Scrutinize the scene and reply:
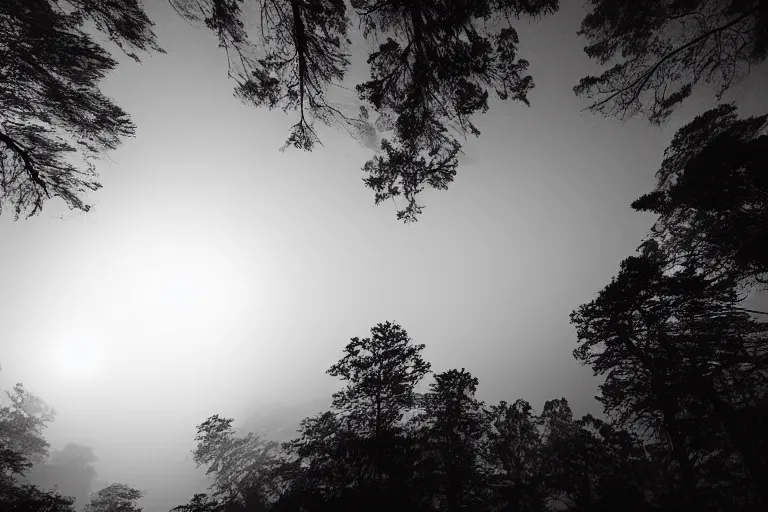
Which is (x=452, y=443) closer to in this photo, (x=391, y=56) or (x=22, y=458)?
(x=391, y=56)

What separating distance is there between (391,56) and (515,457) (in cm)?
2155

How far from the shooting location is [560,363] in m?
84.8

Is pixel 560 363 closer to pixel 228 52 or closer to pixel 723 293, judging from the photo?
pixel 723 293

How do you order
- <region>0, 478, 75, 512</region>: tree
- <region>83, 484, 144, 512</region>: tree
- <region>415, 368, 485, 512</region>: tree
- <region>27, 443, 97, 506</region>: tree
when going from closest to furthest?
<region>0, 478, 75, 512</region>: tree → <region>415, 368, 485, 512</region>: tree → <region>83, 484, 144, 512</region>: tree → <region>27, 443, 97, 506</region>: tree

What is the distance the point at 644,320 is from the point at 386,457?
12367 millimetres

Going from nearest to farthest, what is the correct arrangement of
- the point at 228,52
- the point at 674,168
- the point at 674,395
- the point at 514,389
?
the point at 228,52 → the point at 674,395 → the point at 674,168 → the point at 514,389

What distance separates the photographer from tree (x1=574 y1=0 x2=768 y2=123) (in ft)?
18.7

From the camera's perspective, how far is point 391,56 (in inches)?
266

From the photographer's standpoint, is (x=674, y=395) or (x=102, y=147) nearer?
(x=102, y=147)

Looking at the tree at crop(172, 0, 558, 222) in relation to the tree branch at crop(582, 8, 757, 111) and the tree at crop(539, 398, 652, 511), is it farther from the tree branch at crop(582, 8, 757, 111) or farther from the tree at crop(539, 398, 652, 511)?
the tree at crop(539, 398, 652, 511)

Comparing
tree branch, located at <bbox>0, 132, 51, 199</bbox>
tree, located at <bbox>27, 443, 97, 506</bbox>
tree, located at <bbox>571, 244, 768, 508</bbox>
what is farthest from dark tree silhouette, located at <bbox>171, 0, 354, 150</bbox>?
tree, located at <bbox>27, 443, 97, 506</bbox>

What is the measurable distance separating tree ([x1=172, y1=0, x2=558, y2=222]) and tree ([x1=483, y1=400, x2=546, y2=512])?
16.8 meters

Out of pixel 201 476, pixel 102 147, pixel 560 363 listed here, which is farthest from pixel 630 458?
pixel 201 476

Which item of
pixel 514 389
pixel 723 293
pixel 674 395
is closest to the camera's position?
pixel 674 395
